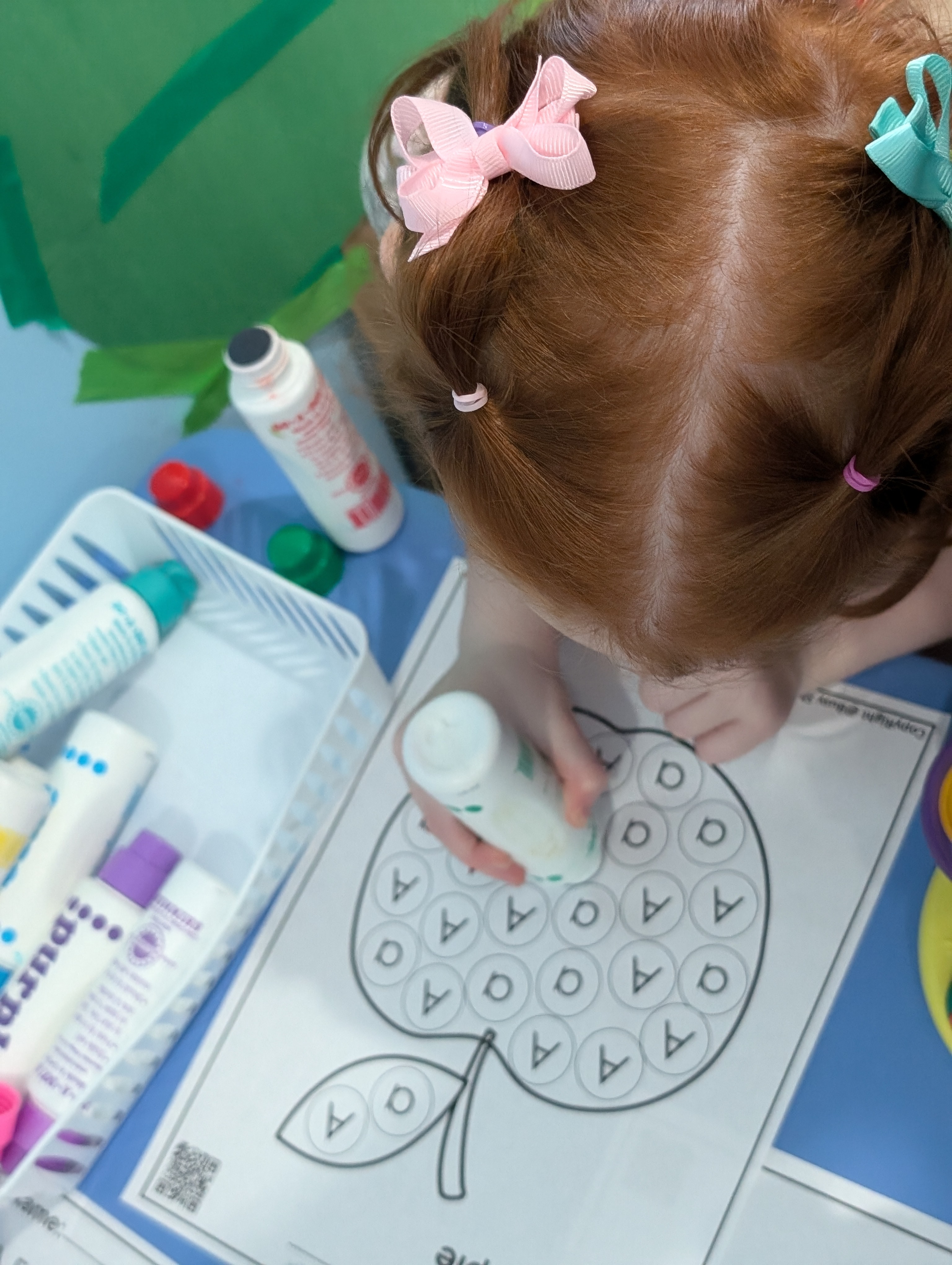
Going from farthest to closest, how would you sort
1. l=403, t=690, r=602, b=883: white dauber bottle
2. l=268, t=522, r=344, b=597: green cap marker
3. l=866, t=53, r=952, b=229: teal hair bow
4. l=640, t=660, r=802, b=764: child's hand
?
l=268, t=522, r=344, b=597: green cap marker → l=640, t=660, r=802, b=764: child's hand → l=403, t=690, r=602, b=883: white dauber bottle → l=866, t=53, r=952, b=229: teal hair bow

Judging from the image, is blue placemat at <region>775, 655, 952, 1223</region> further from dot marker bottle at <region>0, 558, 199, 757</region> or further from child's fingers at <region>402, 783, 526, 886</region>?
dot marker bottle at <region>0, 558, 199, 757</region>

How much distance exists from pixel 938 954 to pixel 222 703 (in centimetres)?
44

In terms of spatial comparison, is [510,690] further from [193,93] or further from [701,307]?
[193,93]

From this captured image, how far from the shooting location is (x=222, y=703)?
2.13 feet

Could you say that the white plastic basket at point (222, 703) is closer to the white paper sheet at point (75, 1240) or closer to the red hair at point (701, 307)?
the white paper sheet at point (75, 1240)

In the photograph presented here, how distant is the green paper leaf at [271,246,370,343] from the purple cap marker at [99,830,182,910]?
383 millimetres

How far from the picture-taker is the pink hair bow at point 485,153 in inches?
12.6

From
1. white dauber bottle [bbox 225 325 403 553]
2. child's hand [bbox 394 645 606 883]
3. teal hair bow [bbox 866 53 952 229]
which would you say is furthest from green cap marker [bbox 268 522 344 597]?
teal hair bow [bbox 866 53 952 229]

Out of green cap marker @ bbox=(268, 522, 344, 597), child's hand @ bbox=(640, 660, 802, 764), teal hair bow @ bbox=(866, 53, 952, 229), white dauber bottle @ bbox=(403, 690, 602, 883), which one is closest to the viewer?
teal hair bow @ bbox=(866, 53, 952, 229)

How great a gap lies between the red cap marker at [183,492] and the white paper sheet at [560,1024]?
0.86ft

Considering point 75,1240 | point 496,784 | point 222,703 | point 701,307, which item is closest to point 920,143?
point 701,307

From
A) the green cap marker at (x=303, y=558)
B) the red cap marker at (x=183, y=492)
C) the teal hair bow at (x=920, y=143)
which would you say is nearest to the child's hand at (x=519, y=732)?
the green cap marker at (x=303, y=558)

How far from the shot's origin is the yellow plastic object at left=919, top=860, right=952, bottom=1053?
479mm

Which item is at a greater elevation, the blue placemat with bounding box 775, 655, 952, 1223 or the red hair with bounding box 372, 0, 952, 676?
the red hair with bounding box 372, 0, 952, 676
